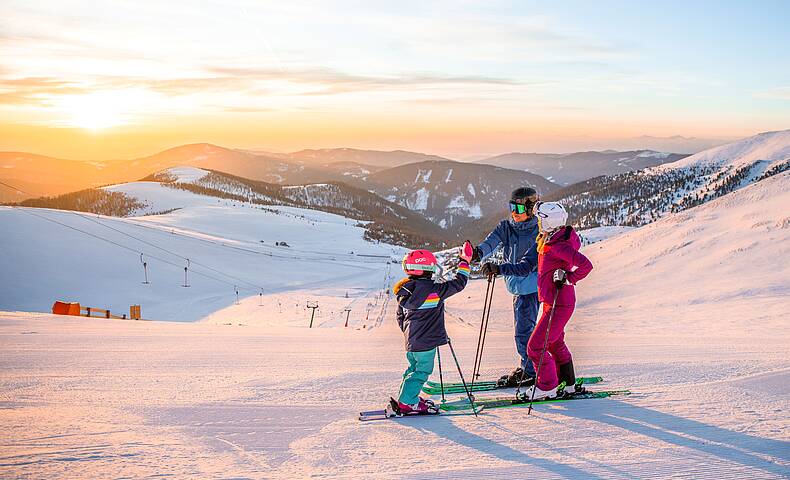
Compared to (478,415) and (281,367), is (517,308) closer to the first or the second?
(478,415)

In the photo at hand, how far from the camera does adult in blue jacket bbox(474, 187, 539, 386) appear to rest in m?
6.75

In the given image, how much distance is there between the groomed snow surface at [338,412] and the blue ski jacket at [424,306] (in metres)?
0.82

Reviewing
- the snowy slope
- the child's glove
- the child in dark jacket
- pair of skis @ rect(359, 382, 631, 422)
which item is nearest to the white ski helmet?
the child's glove

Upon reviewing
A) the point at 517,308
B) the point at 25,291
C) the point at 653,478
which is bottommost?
the point at 25,291

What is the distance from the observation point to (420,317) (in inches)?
225

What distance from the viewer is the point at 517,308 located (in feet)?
22.8

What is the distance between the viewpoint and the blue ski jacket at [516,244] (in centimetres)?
674

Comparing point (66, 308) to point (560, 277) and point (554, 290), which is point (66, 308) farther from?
point (560, 277)

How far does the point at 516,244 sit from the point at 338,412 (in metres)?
3.00

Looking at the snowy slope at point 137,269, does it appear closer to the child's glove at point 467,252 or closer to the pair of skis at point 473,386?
the pair of skis at point 473,386

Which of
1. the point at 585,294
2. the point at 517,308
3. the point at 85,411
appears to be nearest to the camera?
the point at 85,411

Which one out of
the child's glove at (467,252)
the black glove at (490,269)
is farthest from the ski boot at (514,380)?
the child's glove at (467,252)

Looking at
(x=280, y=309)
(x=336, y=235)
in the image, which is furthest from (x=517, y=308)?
(x=336, y=235)

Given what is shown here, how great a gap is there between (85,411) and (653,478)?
17.8ft
